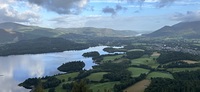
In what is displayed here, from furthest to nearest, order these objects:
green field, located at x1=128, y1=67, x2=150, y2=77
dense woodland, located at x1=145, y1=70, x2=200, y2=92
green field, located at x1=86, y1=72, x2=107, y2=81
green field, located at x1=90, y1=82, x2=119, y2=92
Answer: green field, located at x1=128, y1=67, x2=150, y2=77 → green field, located at x1=86, y1=72, x2=107, y2=81 → green field, located at x1=90, y1=82, x2=119, y2=92 → dense woodland, located at x1=145, y1=70, x2=200, y2=92

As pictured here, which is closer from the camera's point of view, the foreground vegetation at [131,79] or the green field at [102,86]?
the foreground vegetation at [131,79]

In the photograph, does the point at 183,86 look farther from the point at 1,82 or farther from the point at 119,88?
the point at 1,82

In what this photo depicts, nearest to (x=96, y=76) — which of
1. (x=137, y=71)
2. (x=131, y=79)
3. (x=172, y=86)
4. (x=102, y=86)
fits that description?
(x=131, y=79)

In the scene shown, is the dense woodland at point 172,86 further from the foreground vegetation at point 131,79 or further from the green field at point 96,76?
the green field at point 96,76

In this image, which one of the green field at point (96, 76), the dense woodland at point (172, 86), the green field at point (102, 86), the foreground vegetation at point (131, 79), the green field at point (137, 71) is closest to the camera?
the dense woodland at point (172, 86)

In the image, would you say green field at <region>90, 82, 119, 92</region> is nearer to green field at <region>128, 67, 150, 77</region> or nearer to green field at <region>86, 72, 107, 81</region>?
green field at <region>86, 72, 107, 81</region>

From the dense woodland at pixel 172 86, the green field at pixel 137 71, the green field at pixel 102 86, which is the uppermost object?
the green field at pixel 137 71

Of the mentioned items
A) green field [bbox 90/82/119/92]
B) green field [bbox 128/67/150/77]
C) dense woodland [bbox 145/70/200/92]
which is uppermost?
green field [bbox 128/67/150/77]

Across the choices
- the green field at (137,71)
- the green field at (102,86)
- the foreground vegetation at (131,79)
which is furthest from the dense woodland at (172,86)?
the green field at (137,71)

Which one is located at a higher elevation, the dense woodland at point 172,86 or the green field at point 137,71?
the green field at point 137,71

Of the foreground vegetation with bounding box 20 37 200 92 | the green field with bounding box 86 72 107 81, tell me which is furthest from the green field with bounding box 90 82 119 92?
the green field with bounding box 86 72 107 81

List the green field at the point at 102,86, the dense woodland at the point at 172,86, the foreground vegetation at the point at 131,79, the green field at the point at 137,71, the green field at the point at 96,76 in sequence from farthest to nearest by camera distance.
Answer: the green field at the point at 137,71
the green field at the point at 96,76
the green field at the point at 102,86
the foreground vegetation at the point at 131,79
the dense woodland at the point at 172,86
